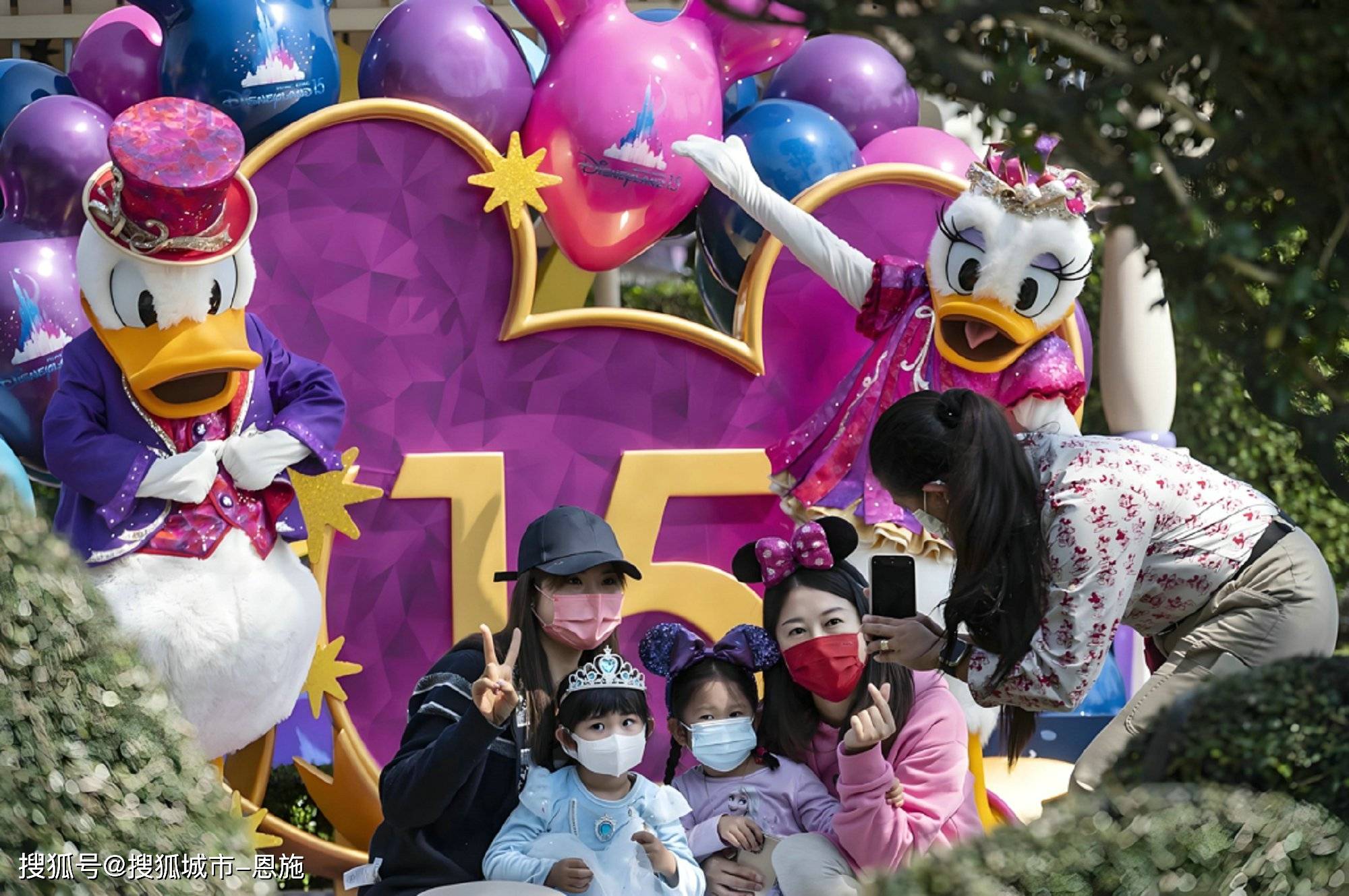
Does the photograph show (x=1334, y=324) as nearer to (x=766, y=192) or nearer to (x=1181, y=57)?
(x=1181, y=57)

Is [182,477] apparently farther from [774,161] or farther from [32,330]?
[774,161]

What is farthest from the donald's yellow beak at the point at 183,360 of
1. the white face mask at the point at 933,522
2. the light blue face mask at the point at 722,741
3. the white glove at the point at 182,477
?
the white face mask at the point at 933,522

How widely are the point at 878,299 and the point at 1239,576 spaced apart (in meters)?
1.48

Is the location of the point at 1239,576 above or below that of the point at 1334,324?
below

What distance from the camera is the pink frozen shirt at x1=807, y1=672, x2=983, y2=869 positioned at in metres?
3.06

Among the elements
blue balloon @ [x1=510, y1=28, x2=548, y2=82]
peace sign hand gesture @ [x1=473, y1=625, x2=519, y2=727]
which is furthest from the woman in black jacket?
blue balloon @ [x1=510, y1=28, x2=548, y2=82]

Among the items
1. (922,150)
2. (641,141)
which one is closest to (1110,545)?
(641,141)

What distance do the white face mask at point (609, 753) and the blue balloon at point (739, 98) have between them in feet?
8.18

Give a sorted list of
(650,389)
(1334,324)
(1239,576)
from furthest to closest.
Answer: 1. (650,389)
2. (1239,576)
3. (1334,324)

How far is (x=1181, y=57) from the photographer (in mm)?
1674

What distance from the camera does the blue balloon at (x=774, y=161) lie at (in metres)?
4.45

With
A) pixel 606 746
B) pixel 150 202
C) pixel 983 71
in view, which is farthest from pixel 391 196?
pixel 983 71

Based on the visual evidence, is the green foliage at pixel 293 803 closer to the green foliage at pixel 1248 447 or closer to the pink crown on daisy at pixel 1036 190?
Result: the pink crown on daisy at pixel 1036 190

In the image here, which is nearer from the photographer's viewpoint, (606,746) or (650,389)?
(606,746)
